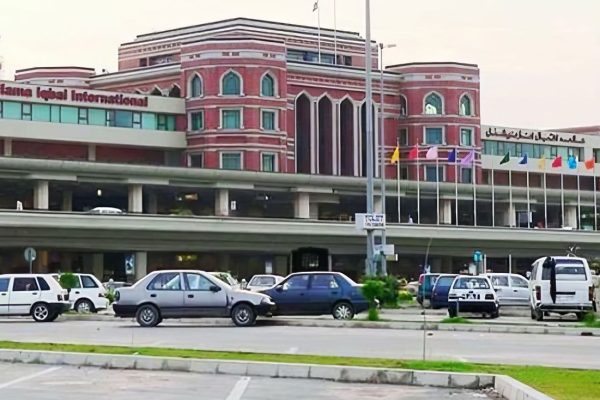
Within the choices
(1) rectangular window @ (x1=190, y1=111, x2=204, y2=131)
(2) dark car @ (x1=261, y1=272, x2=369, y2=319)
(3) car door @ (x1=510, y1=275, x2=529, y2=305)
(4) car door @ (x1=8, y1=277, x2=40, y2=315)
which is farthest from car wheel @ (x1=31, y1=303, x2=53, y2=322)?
(1) rectangular window @ (x1=190, y1=111, x2=204, y2=131)

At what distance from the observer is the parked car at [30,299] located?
35.9 meters

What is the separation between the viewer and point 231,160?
9188 centimetres

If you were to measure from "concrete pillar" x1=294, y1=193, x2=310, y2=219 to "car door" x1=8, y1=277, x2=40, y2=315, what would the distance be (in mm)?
55224

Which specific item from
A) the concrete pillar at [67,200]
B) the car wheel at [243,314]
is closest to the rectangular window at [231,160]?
the concrete pillar at [67,200]

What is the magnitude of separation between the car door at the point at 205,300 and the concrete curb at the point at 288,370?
1073cm

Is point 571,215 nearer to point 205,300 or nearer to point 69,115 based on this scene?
point 69,115

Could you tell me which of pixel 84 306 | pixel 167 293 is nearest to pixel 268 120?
pixel 84 306

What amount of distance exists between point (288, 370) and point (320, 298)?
1632cm

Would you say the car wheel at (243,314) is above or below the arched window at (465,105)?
below

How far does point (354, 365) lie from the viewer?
57.9 ft

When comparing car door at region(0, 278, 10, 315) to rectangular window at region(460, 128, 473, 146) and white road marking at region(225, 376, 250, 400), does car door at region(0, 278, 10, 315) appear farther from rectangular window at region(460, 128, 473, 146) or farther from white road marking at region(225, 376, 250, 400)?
rectangular window at region(460, 128, 473, 146)

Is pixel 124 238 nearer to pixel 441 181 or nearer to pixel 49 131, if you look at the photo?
pixel 49 131

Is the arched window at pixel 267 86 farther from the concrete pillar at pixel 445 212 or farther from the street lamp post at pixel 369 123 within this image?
the street lamp post at pixel 369 123

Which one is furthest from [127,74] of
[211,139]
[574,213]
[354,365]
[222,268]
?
[354,365]
